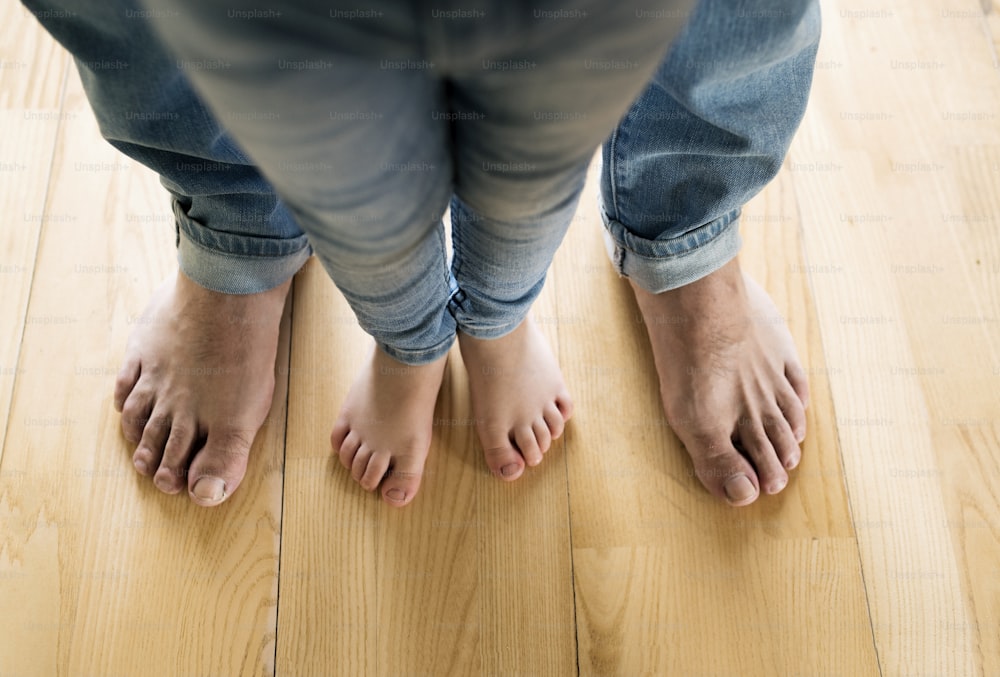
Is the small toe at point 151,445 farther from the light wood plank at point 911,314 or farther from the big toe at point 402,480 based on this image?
the light wood plank at point 911,314

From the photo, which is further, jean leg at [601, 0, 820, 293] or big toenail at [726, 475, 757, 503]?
big toenail at [726, 475, 757, 503]

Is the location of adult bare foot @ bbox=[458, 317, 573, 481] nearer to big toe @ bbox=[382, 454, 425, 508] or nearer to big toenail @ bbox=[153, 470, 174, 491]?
big toe @ bbox=[382, 454, 425, 508]

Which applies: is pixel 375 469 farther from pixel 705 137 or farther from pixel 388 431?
pixel 705 137

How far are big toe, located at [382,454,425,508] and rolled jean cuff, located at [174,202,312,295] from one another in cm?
24

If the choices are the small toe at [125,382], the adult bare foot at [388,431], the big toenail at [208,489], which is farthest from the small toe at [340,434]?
the small toe at [125,382]

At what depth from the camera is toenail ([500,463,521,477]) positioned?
76cm

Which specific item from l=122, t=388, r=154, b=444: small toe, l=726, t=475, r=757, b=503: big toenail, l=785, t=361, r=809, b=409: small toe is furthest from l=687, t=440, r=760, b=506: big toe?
l=122, t=388, r=154, b=444: small toe

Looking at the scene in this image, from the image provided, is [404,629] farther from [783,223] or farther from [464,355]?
[783,223]

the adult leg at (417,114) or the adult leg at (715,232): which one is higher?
the adult leg at (417,114)

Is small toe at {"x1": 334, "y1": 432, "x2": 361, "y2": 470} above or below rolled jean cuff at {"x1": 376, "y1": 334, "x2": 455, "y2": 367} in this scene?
below

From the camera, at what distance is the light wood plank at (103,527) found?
0.69m

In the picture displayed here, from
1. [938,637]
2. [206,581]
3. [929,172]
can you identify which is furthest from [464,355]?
[929,172]

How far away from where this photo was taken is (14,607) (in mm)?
701

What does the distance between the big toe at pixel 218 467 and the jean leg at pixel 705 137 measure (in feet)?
1.47
